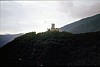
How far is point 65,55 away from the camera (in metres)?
43.5

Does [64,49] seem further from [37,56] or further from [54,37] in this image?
[54,37]

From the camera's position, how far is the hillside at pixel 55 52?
39.3m

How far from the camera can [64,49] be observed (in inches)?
1857

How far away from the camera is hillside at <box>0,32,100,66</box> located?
39.3m

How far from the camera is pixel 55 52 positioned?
45938mm

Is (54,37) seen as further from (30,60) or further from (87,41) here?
(30,60)

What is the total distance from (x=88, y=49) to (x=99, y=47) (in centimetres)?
265

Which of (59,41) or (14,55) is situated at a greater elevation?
(59,41)

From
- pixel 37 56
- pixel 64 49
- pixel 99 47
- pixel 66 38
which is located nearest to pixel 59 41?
pixel 66 38

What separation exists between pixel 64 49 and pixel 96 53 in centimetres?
962

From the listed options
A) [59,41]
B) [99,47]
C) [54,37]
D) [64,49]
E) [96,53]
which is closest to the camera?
[96,53]

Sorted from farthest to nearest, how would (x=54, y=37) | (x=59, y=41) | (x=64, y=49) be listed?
(x=54, y=37), (x=59, y=41), (x=64, y=49)

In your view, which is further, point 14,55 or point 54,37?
point 54,37

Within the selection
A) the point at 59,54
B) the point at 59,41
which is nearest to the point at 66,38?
the point at 59,41
